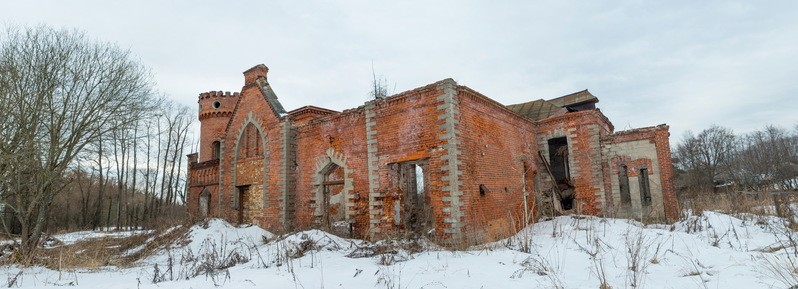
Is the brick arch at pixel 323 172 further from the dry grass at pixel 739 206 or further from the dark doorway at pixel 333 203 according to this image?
the dry grass at pixel 739 206

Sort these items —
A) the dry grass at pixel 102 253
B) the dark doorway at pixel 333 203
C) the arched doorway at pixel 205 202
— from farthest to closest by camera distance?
the arched doorway at pixel 205 202
the dark doorway at pixel 333 203
the dry grass at pixel 102 253

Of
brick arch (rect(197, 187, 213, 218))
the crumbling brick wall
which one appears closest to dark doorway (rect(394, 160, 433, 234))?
the crumbling brick wall

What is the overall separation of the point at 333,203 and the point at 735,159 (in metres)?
57.8

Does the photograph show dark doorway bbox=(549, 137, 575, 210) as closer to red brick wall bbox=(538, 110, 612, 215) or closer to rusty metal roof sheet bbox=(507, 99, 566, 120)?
red brick wall bbox=(538, 110, 612, 215)

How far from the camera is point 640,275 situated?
18.2ft

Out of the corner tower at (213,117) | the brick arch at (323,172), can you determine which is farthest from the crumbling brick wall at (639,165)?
the corner tower at (213,117)

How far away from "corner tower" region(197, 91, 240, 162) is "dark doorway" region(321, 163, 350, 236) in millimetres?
10900

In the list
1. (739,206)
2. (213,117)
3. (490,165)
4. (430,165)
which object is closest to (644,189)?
(739,206)

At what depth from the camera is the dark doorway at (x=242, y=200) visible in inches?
730

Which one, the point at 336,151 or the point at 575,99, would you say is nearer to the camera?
the point at 336,151

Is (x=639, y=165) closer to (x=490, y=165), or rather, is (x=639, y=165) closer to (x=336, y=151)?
(x=490, y=165)

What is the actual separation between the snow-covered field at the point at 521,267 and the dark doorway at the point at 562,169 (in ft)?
21.2

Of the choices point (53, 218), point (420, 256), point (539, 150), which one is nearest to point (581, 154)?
point (539, 150)

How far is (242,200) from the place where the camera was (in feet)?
62.5
